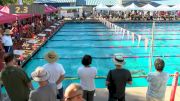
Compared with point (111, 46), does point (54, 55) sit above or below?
above

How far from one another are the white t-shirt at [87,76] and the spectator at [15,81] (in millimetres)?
866

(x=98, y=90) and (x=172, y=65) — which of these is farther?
(x=172, y=65)

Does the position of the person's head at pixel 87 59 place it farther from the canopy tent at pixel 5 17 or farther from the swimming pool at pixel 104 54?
the canopy tent at pixel 5 17

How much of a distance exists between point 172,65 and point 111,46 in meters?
5.00

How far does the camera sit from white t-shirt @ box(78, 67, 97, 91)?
4969mm

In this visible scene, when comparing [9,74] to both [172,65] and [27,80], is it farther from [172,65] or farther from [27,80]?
[172,65]

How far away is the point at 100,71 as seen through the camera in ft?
42.6

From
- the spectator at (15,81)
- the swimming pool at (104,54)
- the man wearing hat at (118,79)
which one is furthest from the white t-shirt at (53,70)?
the swimming pool at (104,54)

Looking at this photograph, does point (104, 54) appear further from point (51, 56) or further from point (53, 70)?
point (51, 56)

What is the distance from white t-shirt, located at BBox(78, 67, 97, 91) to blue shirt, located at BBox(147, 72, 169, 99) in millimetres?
825

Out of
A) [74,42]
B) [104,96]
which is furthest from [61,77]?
[74,42]

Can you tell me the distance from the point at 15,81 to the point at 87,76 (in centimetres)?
Result: 109

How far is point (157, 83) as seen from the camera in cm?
474

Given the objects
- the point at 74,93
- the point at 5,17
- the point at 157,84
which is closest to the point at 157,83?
the point at 157,84
